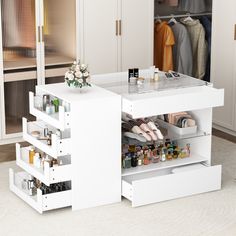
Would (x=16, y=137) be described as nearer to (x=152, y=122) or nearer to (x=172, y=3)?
(x=152, y=122)

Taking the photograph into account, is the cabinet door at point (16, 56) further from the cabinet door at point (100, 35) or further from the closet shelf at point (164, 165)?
the closet shelf at point (164, 165)

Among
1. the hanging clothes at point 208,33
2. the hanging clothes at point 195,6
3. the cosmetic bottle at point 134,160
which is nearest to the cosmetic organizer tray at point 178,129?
the cosmetic bottle at point 134,160

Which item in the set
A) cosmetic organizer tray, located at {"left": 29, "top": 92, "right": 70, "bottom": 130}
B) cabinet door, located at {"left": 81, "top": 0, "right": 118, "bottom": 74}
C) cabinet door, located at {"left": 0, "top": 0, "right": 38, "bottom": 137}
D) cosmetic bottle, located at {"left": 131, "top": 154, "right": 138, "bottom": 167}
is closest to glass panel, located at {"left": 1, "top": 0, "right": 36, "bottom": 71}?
cabinet door, located at {"left": 0, "top": 0, "right": 38, "bottom": 137}

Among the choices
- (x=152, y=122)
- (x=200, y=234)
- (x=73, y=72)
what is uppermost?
(x=73, y=72)

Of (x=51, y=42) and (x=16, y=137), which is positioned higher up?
(x=51, y=42)

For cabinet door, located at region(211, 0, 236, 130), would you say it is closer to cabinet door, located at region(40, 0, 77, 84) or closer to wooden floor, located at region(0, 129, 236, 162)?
wooden floor, located at region(0, 129, 236, 162)

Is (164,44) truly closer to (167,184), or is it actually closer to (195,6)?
(195,6)

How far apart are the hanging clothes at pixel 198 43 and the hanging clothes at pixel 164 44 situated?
0.23 m

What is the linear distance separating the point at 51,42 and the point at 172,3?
5.17ft

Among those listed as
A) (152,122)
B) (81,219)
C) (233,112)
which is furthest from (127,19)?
(81,219)

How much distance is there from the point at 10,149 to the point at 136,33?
1651 mm

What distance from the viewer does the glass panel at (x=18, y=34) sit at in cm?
605

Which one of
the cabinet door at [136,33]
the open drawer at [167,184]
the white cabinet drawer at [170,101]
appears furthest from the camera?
the cabinet door at [136,33]

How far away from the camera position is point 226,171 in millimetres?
5543
